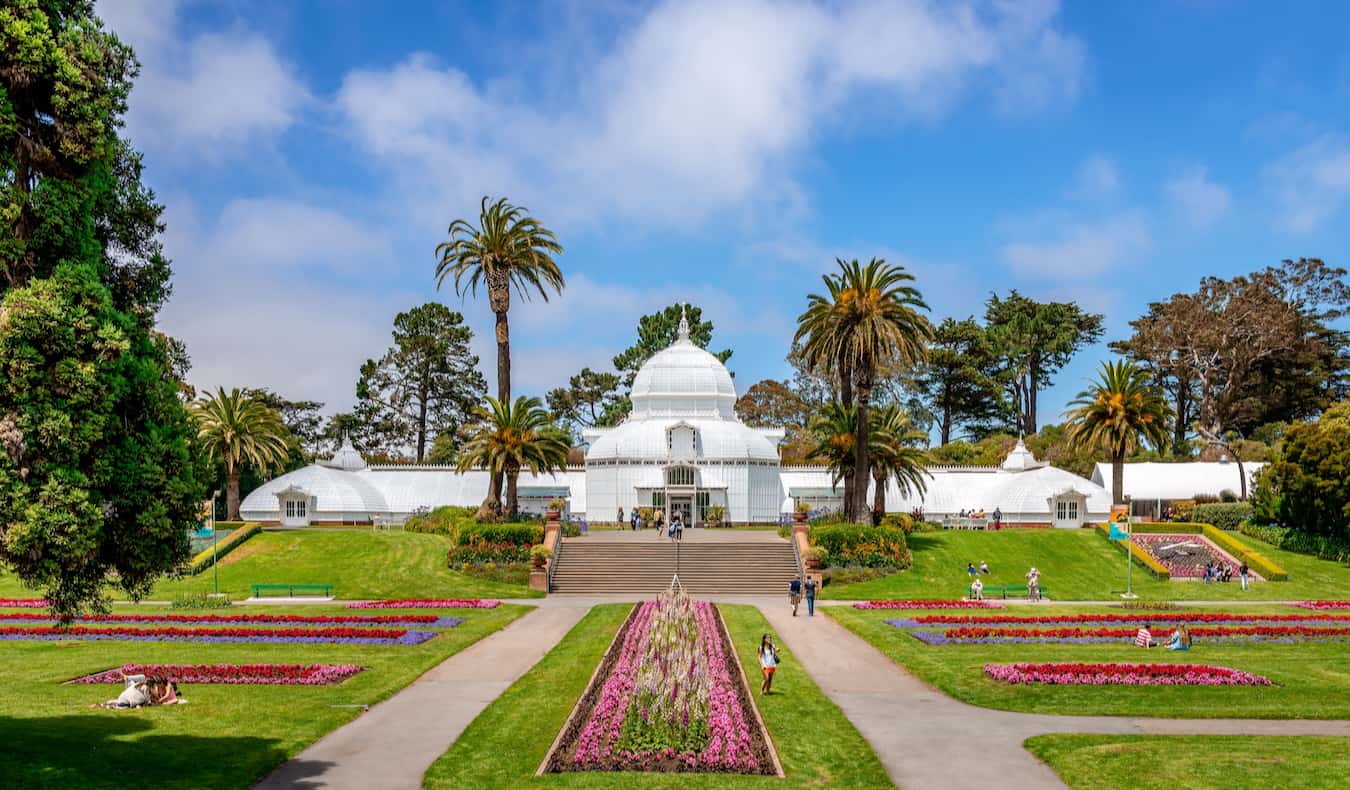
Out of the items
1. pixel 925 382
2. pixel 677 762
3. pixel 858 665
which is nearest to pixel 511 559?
pixel 858 665

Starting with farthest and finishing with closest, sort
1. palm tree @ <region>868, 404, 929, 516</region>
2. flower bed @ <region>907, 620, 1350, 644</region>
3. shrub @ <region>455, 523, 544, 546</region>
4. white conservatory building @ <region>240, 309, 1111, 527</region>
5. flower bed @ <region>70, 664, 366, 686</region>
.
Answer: white conservatory building @ <region>240, 309, 1111, 527</region>
palm tree @ <region>868, 404, 929, 516</region>
shrub @ <region>455, 523, 544, 546</region>
flower bed @ <region>907, 620, 1350, 644</region>
flower bed @ <region>70, 664, 366, 686</region>

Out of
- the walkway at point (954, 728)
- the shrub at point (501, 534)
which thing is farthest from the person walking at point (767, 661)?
the shrub at point (501, 534)

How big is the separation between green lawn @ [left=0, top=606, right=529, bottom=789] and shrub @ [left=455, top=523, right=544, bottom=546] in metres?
20.0

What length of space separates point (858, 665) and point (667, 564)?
23.4m

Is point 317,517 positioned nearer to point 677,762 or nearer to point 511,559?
point 511,559

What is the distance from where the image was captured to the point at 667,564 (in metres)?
50.5

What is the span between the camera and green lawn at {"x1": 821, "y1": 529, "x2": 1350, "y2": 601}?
47312mm

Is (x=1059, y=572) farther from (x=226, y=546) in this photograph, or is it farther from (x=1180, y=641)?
(x=226, y=546)

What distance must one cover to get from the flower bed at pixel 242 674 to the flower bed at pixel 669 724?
7.38 m

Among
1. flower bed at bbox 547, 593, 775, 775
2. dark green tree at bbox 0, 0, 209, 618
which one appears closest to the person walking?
flower bed at bbox 547, 593, 775, 775

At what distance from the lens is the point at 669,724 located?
59.4 ft

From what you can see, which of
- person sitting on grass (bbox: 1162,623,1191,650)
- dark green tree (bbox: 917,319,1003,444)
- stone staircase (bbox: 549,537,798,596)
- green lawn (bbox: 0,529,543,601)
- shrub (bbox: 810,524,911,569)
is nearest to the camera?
person sitting on grass (bbox: 1162,623,1191,650)

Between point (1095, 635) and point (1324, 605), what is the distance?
644 inches

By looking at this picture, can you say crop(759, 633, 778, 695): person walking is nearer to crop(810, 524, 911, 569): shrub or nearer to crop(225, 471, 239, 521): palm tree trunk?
crop(810, 524, 911, 569): shrub
